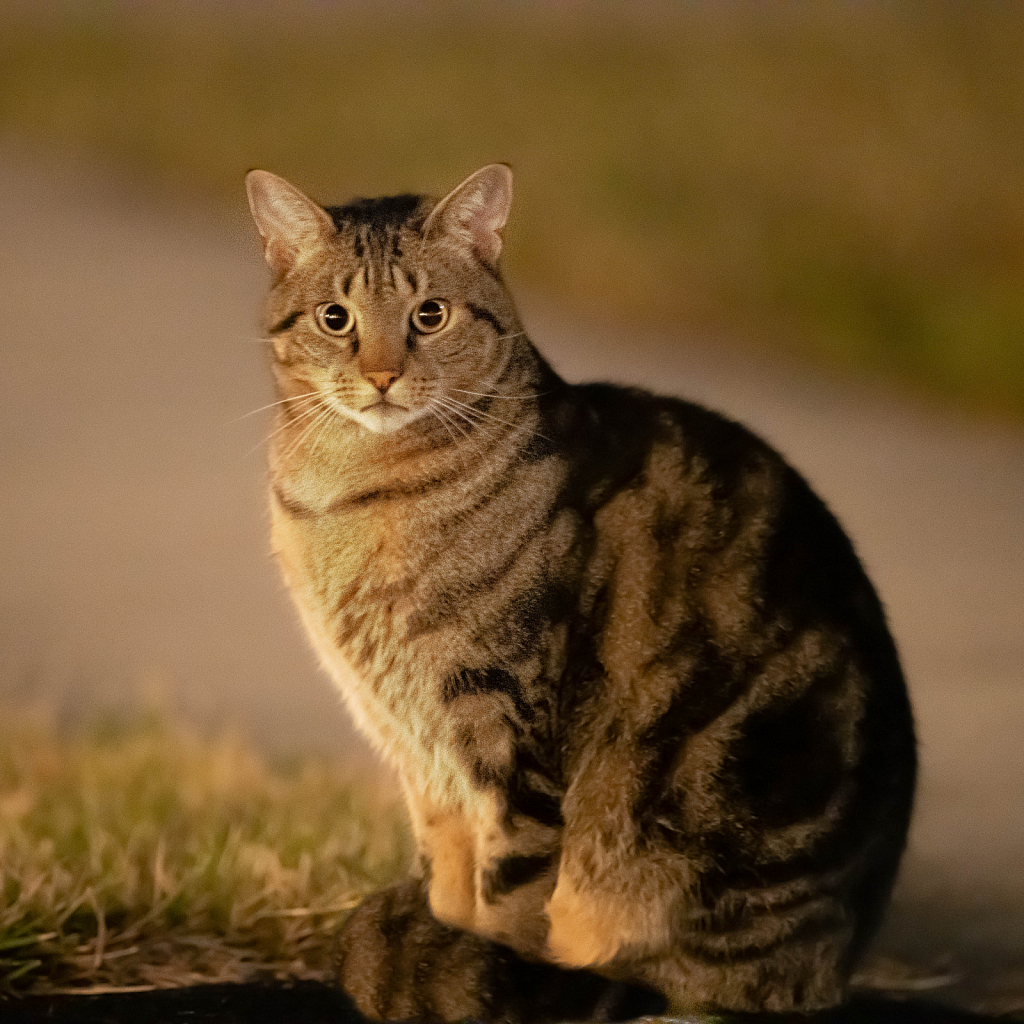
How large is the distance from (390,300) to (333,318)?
0.08 m

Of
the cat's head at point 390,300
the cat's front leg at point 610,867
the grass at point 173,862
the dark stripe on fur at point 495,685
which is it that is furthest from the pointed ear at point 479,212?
the grass at point 173,862

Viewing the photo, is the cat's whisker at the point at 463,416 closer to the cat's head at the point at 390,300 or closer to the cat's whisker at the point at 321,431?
the cat's head at the point at 390,300

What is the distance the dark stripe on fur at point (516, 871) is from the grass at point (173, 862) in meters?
0.34

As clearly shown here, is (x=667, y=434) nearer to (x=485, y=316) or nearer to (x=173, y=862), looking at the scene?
(x=485, y=316)

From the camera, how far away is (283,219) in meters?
1.80

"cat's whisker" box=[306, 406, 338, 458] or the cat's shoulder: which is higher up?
the cat's shoulder

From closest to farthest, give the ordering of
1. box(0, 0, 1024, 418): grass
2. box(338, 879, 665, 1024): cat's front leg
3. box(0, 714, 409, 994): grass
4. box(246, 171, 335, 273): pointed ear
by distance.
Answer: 1. box(338, 879, 665, 1024): cat's front leg
2. box(246, 171, 335, 273): pointed ear
3. box(0, 714, 409, 994): grass
4. box(0, 0, 1024, 418): grass

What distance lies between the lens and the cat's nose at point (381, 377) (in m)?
1.71

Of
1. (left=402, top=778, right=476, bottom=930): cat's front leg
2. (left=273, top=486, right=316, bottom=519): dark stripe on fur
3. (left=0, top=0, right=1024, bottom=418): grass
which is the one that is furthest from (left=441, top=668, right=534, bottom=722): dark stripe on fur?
(left=0, top=0, right=1024, bottom=418): grass

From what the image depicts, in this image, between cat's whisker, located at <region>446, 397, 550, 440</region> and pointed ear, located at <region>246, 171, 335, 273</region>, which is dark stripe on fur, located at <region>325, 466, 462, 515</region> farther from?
pointed ear, located at <region>246, 171, 335, 273</region>

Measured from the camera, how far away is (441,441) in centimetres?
183

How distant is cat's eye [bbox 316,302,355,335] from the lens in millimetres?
1758

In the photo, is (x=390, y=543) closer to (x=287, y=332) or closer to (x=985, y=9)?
(x=287, y=332)

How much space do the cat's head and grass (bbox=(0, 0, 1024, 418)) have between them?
1990mm
